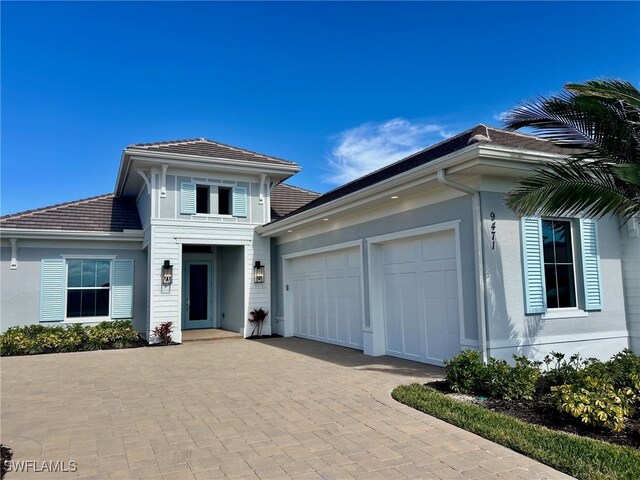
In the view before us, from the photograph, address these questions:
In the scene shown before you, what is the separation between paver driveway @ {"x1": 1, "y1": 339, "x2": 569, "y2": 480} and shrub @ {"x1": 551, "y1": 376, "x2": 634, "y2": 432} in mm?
1143

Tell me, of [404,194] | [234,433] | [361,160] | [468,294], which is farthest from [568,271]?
[361,160]

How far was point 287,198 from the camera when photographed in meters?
17.7

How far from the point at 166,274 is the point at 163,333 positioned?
1661mm

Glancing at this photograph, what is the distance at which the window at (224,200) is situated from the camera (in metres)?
14.2

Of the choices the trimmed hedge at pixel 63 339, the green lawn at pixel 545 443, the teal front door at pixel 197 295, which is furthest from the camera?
the teal front door at pixel 197 295

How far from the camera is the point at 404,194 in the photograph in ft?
27.7

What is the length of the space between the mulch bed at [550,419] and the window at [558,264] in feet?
8.15

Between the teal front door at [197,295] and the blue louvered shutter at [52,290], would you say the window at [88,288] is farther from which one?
the teal front door at [197,295]

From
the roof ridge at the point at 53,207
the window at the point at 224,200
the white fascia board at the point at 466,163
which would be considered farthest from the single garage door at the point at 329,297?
the roof ridge at the point at 53,207

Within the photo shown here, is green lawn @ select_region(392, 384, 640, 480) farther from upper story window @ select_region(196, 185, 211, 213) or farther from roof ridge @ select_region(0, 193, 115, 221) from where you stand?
roof ridge @ select_region(0, 193, 115, 221)

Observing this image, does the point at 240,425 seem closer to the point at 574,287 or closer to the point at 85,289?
the point at 574,287

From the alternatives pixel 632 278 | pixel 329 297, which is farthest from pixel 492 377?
pixel 329 297

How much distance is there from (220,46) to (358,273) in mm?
7529

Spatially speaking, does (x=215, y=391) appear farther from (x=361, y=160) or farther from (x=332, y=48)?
(x=361, y=160)
